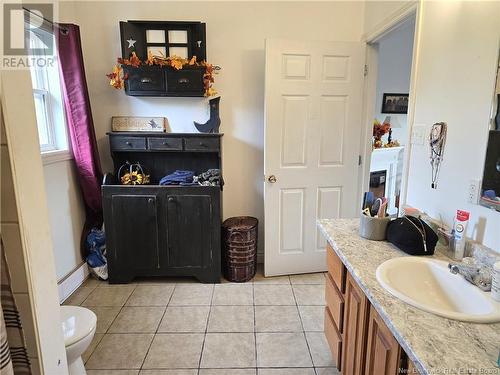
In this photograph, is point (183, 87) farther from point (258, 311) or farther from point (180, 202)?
point (258, 311)

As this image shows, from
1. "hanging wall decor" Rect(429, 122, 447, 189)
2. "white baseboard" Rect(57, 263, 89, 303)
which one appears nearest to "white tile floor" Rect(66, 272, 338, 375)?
"white baseboard" Rect(57, 263, 89, 303)

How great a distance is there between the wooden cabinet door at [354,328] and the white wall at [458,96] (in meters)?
0.57

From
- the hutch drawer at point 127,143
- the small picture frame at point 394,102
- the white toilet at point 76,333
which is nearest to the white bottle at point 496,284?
the white toilet at point 76,333

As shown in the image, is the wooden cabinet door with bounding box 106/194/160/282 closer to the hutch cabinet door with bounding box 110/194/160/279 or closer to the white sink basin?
the hutch cabinet door with bounding box 110/194/160/279

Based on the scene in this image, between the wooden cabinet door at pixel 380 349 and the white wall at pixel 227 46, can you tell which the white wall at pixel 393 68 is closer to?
the white wall at pixel 227 46

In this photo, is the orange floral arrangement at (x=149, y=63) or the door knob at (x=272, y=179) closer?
the orange floral arrangement at (x=149, y=63)

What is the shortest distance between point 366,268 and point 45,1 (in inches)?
110

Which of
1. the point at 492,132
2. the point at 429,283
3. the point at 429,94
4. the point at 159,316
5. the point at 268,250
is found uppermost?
the point at 429,94

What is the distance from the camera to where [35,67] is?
7.99 feet

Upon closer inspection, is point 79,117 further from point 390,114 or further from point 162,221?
point 390,114

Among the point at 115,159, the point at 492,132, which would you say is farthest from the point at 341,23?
the point at 115,159

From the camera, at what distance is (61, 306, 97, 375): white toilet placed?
145 centimetres

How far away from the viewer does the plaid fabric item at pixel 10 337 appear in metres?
0.69

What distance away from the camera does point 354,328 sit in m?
1.39
